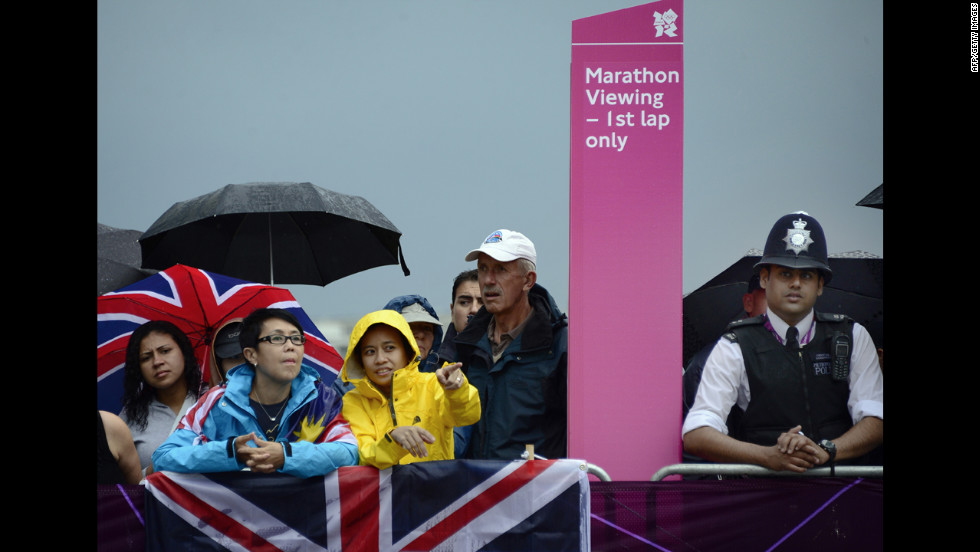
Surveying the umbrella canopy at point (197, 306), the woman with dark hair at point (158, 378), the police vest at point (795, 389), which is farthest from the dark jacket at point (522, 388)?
the woman with dark hair at point (158, 378)

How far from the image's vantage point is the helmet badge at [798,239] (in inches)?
185

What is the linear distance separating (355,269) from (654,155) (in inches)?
98.6

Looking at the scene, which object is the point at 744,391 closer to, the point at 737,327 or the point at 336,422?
the point at 737,327

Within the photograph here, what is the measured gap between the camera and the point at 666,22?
493cm

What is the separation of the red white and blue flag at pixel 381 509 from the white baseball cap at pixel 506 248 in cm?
123

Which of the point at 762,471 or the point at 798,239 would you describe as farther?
the point at 798,239

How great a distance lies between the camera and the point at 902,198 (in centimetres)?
441

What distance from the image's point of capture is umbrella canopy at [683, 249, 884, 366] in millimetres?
5371

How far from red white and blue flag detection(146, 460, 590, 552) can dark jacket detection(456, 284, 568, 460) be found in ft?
1.82

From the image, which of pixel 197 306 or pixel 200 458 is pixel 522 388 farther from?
pixel 197 306

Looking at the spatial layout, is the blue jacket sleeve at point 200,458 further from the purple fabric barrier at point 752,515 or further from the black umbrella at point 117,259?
the black umbrella at point 117,259

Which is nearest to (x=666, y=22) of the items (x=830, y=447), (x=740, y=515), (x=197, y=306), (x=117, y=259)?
(x=830, y=447)

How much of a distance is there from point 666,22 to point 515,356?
1.78 m
